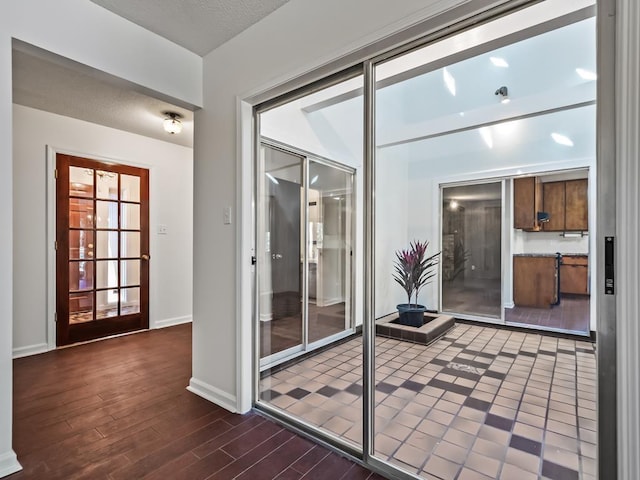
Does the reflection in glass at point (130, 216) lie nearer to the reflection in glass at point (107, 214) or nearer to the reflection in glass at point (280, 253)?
the reflection in glass at point (107, 214)

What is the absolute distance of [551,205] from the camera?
2.80 m

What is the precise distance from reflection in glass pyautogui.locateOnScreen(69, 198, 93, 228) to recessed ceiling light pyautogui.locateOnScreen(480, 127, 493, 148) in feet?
Result: 14.9

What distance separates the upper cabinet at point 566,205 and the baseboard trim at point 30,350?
480cm

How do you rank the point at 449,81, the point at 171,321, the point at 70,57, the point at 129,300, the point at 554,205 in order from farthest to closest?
the point at 171,321, the point at 129,300, the point at 449,81, the point at 554,205, the point at 70,57

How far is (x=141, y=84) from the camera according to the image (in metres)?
2.12

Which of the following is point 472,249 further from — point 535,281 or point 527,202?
point 535,281

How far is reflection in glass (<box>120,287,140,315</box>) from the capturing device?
399 centimetres

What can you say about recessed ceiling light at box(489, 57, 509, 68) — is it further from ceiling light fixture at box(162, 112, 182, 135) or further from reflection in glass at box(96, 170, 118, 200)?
reflection in glass at box(96, 170, 118, 200)

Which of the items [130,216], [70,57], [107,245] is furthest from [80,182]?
[70,57]

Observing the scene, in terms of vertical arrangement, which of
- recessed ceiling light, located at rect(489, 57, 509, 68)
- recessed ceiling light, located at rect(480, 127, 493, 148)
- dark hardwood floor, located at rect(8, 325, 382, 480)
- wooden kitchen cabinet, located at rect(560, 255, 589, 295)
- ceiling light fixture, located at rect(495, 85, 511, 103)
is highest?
recessed ceiling light, located at rect(489, 57, 509, 68)

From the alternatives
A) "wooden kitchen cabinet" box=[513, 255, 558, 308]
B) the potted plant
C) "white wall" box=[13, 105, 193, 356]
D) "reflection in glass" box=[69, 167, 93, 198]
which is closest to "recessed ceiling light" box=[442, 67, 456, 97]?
the potted plant

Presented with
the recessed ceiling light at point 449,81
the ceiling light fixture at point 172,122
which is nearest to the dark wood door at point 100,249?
the ceiling light fixture at point 172,122

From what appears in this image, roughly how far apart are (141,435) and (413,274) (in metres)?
2.84

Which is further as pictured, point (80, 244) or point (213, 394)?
point (80, 244)
